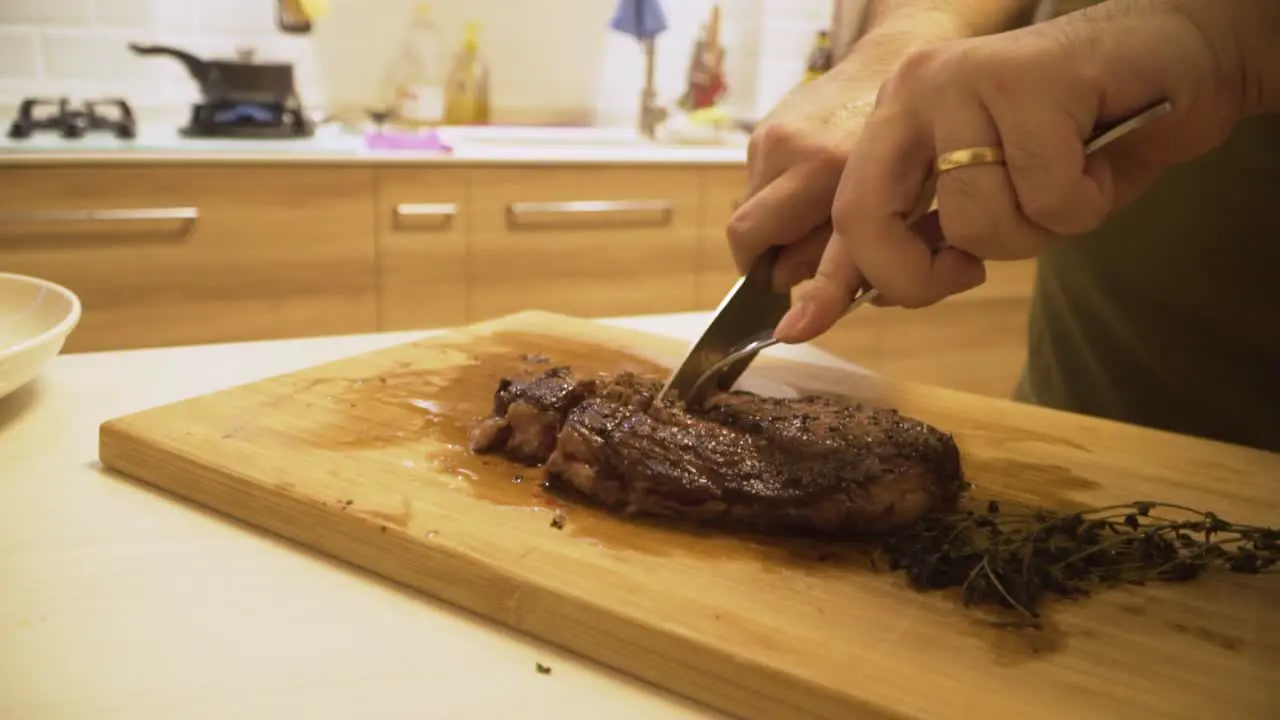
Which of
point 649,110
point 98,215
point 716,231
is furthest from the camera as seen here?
point 649,110

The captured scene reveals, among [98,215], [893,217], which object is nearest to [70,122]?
[98,215]

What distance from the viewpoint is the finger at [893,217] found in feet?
2.91

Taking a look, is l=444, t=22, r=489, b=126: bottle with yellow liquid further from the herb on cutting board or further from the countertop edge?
the herb on cutting board

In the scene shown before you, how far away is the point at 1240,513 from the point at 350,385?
993mm

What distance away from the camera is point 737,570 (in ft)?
2.92

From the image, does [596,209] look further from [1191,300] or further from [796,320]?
[796,320]

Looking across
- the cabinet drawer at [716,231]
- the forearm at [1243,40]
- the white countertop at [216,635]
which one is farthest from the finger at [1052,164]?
the cabinet drawer at [716,231]

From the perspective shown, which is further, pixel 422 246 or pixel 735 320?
pixel 422 246

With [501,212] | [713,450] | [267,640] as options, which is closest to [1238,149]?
[713,450]

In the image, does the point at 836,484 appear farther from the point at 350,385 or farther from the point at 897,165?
the point at 350,385

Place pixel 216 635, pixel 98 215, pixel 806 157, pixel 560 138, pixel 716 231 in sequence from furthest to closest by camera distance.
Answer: pixel 560 138
pixel 716 231
pixel 98 215
pixel 806 157
pixel 216 635

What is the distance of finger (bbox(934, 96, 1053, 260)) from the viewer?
0.83m

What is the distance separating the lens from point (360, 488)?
3.24 ft

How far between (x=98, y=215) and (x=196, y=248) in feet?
0.73
